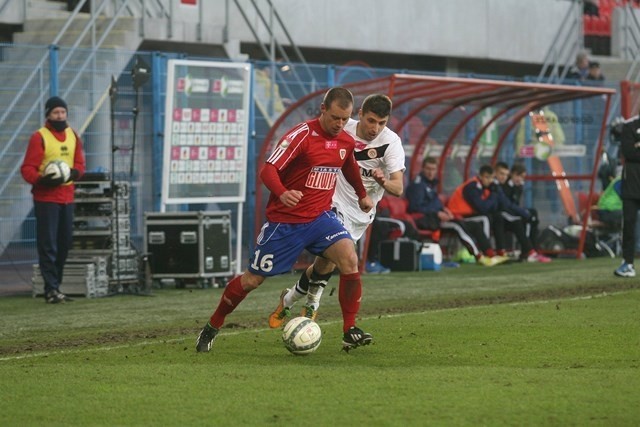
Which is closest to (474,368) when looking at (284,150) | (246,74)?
(284,150)

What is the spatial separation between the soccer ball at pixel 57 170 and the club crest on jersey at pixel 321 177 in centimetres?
578

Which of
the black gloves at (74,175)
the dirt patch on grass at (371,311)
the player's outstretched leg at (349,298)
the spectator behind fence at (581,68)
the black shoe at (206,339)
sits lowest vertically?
the dirt patch on grass at (371,311)

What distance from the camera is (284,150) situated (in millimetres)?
9992

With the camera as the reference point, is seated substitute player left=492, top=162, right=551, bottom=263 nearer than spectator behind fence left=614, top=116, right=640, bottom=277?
No

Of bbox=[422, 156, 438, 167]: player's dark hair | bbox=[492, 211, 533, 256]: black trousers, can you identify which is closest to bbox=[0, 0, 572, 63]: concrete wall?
bbox=[422, 156, 438, 167]: player's dark hair

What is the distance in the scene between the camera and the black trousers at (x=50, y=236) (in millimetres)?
15383

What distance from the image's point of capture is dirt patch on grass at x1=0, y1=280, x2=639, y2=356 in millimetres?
11070

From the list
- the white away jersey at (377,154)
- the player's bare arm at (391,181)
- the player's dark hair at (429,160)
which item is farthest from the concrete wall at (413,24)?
the player's bare arm at (391,181)

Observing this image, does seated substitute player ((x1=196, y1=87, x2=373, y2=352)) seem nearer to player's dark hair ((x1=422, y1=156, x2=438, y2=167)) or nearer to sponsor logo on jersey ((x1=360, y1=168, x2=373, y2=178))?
sponsor logo on jersey ((x1=360, y1=168, x2=373, y2=178))

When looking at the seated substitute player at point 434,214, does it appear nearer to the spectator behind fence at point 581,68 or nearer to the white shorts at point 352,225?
the spectator behind fence at point 581,68

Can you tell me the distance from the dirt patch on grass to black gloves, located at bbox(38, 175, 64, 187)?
11.4ft

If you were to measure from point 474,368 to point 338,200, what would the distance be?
12.4 ft

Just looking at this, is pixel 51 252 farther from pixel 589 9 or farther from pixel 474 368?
pixel 589 9

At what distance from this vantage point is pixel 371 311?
1376 cm
